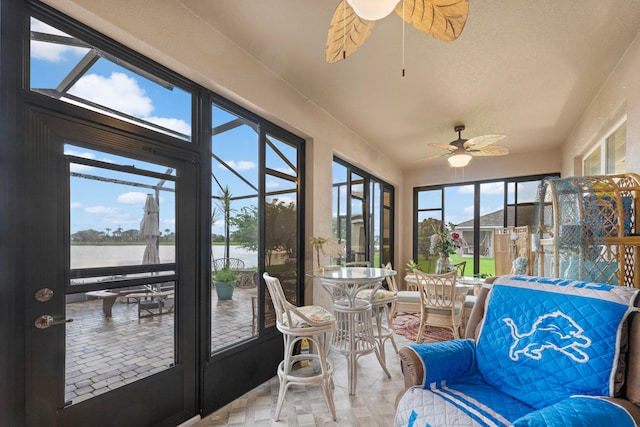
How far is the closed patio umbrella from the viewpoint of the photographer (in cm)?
189

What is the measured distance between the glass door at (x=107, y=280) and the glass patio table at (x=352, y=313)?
115cm

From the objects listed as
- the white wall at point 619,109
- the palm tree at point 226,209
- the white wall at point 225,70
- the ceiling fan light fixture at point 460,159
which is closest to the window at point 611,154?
the white wall at point 619,109

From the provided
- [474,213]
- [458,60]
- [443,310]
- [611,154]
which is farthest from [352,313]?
[474,213]

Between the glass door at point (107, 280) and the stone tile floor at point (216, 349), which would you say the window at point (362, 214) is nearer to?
the stone tile floor at point (216, 349)

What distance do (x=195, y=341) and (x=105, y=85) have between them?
1.73m

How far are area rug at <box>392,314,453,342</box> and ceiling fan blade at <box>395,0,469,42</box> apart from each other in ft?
11.4

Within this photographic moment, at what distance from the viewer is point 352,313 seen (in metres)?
2.63

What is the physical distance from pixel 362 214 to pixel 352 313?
257 cm

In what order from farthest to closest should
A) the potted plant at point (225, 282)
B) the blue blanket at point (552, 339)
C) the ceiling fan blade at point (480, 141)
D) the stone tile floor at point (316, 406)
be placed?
the ceiling fan blade at point (480, 141), the potted plant at point (225, 282), the stone tile floor at point (316, 406), the blue blanket at point (552, 339)

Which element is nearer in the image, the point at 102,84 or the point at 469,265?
the point at 102,84

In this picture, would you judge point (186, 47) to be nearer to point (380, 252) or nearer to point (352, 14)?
point (352, 14)

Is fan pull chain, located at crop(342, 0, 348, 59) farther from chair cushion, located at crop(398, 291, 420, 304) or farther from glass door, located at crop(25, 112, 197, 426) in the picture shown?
chair cushion, located at crop(398, 291, 420, 304)

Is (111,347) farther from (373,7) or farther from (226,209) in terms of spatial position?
(373,7)

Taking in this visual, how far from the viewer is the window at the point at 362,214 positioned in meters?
4.39
